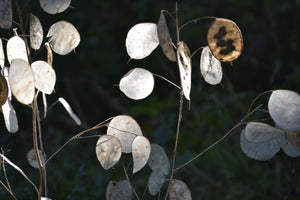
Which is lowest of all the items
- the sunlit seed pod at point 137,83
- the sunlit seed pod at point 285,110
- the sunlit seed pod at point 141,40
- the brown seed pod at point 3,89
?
the sunlit seed pod at point 285,110

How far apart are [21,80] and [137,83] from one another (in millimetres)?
152

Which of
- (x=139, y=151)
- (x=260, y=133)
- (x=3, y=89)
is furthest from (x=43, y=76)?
(x=260, y=133)

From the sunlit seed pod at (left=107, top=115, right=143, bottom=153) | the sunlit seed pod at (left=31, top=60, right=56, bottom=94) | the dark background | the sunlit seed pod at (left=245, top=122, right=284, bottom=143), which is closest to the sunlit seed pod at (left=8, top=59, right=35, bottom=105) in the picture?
the sunlit seed pod at (left=31, top=60, right=56, bottom=94)

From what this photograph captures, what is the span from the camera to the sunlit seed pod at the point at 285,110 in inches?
19.0

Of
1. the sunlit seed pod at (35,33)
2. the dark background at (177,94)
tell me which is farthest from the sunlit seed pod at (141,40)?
the dark background at (177,94)

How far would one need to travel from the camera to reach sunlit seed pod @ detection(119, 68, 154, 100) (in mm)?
518

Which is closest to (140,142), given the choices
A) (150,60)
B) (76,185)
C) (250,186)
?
(76,185)

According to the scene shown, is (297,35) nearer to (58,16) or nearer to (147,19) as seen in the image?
(147,19)

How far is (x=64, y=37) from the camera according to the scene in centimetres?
53

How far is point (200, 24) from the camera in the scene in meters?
2.54

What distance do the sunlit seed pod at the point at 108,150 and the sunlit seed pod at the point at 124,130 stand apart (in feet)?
0.08

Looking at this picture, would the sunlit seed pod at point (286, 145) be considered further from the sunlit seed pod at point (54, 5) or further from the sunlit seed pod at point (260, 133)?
the sunlit seed pod at point (54, 5)

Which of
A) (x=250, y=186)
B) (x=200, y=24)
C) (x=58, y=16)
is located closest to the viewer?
(x=58, y=16)

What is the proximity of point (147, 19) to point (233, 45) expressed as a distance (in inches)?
65.0
